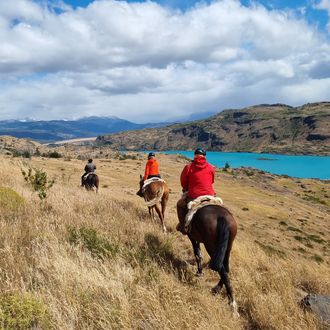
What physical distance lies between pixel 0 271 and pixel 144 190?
29.0ft

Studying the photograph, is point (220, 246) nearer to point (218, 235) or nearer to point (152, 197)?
point (218, 235)

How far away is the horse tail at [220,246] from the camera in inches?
233

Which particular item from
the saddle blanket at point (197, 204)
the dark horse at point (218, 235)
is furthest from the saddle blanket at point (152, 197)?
the dark horse at point (218, 235)

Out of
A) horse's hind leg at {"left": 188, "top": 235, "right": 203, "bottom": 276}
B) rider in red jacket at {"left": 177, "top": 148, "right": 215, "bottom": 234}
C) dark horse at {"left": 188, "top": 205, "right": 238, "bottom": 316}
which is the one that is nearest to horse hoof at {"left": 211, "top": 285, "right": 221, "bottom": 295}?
dark horse at {"left": 188, "top": 205, "right": 238, "bottom": 316}

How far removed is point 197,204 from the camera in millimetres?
7094

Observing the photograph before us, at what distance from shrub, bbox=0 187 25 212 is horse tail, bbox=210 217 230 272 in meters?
5.01

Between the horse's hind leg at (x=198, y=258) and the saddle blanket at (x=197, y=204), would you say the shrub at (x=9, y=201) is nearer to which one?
the saddle blanket at (x=197, y=204)

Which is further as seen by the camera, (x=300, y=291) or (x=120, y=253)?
(x=300, y=291)

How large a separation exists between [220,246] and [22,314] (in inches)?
126

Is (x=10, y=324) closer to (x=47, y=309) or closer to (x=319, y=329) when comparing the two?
(x=47, y=309)

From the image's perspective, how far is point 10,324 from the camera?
12.6 ft

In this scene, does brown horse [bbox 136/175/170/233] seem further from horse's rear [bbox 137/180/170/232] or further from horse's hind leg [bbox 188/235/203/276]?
horse's hind leg [bbox 188/235/203/276]

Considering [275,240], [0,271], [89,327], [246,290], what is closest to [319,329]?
[246,290]

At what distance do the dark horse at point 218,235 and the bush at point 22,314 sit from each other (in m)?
2.82
